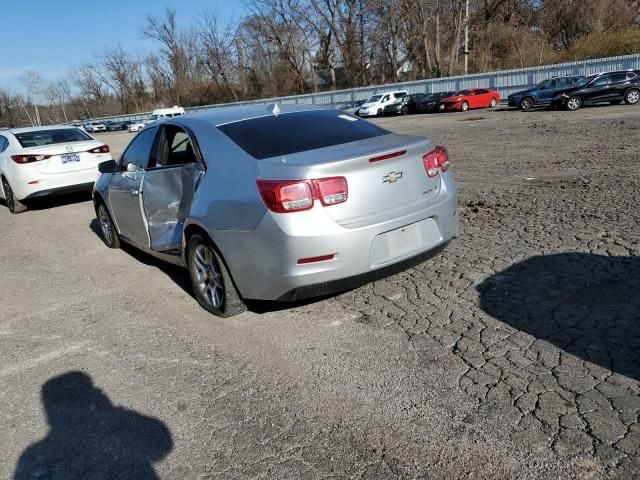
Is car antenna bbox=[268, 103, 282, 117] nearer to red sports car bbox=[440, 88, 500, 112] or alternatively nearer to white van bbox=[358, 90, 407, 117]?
red sports car bbox=[440, 88, 500, 112]

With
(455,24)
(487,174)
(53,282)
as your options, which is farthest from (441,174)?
(455,24)

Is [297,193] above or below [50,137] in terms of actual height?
below

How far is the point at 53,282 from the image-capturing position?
5629mm

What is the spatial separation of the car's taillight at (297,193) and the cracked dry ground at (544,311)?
104 cm

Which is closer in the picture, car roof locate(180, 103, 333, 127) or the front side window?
car roof locate(180, 103, 333, 127)

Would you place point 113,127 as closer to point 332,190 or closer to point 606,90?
point 606,90

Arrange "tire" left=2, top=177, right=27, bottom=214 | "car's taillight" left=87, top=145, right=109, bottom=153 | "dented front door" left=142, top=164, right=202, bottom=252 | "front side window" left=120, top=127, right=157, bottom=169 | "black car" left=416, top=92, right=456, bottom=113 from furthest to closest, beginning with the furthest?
"black car" left=416, top=92, right=456, bottom=113 < "tire" left=2, top=177, right=27, bottom=214 < "car's taillight" left=87, top=145, right=109, bottom=153 < "front side window" left=120, top=127, right=157, bottom=169 < "dented front door" left=142, top=164, right=202, bottom=252

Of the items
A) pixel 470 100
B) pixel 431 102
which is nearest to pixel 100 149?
pixel 470 100

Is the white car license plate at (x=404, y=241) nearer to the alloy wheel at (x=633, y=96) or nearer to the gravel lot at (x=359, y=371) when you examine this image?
the gravel lot at (x=359, y=371)

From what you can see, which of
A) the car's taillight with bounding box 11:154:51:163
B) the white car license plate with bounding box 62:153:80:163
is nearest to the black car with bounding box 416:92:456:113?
the white car license plate with bounding box 62:153:80:163

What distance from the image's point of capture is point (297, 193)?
3.38 meters

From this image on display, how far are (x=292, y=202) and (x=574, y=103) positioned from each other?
2376 centimetres

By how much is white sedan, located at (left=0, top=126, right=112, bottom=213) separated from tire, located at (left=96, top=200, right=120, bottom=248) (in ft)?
10.2

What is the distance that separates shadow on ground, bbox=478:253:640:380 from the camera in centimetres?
311
